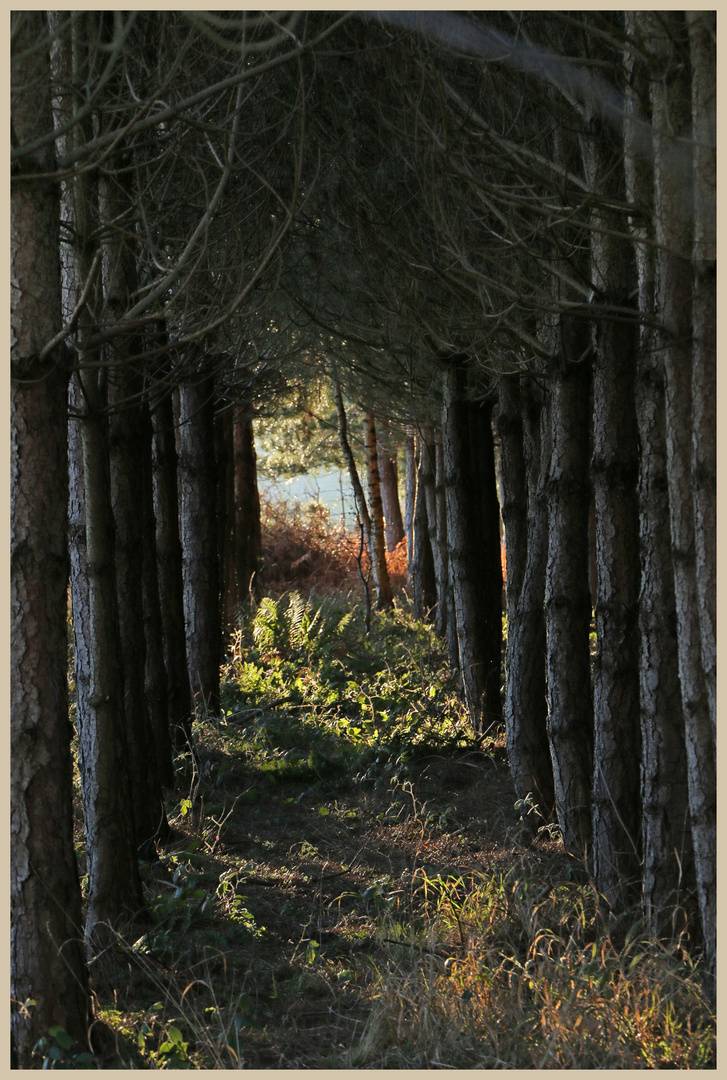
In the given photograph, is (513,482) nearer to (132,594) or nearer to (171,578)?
(171,578)

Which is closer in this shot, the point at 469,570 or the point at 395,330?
the point at 395,330

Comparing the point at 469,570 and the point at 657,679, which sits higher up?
the point at 469,570

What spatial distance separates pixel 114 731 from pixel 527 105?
13.7ft

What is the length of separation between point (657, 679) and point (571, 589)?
1.50 metres

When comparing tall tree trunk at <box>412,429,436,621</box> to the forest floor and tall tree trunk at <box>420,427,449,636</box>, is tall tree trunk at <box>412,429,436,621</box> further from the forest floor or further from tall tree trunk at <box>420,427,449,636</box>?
the forest floor

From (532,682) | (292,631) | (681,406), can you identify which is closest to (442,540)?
(292,631)

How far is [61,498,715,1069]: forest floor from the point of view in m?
3.50

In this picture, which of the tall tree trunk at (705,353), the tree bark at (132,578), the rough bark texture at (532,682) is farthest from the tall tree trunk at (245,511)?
the tall tree trunk at (705,353)

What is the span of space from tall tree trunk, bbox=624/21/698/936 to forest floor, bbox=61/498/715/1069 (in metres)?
0.28

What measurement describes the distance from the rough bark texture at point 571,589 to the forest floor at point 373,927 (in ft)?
1.86

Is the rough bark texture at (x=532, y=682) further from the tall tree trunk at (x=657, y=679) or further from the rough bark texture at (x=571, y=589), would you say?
the tall tree trunk at (x=657, y=679)

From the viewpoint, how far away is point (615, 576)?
493 cm

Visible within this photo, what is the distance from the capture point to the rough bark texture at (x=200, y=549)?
9.28 m

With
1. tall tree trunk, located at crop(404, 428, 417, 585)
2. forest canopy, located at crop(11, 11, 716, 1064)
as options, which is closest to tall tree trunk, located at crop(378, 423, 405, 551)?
tall tree trunk, located at crop(404, 428, 417, 585)
